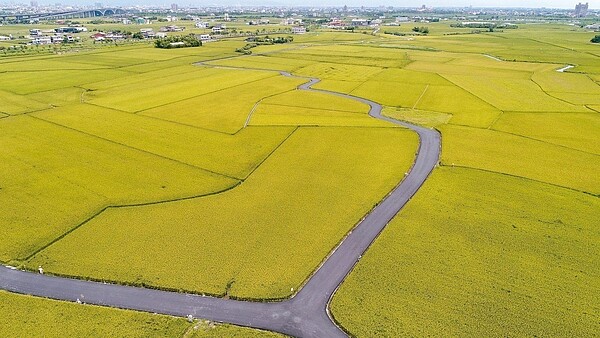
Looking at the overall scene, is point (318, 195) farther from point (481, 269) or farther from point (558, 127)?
point (558, 127)

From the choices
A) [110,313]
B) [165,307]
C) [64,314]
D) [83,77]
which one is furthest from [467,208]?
[83,77]

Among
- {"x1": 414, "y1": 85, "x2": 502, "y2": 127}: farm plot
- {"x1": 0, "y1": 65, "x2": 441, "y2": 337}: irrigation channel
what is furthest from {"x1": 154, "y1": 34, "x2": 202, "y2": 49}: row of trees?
{"x1": 0, "y1": 65, "x2": 441, "y2": 337}: irrigation channel

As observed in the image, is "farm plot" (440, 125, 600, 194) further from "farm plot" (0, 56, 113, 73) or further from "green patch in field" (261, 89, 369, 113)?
"farm plot" (0, 56, 113, 73)

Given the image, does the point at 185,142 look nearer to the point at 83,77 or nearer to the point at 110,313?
the point at 110,313

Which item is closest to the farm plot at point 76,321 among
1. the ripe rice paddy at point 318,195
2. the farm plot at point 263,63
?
the ripe rice paddy at point 318,195

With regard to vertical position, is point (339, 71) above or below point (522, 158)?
above

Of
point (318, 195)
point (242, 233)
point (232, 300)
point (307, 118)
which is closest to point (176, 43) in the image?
point (307, 118)
